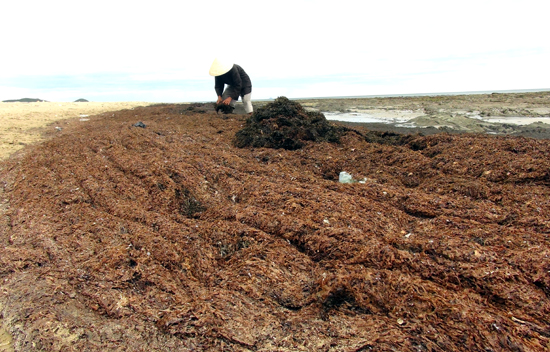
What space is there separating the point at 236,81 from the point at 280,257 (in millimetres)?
9291

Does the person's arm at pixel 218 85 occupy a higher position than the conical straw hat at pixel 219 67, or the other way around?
the conical straw hat at pixel 219 67

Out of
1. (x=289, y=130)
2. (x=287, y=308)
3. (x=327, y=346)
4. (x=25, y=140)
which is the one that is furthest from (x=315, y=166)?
(x=25, y=140)

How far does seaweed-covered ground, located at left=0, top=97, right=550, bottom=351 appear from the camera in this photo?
5.93 feet

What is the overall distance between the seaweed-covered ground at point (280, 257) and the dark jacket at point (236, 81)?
273 inches

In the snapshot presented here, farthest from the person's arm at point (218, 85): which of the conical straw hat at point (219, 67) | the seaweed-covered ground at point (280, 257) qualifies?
the seaweed-covered ground at point (280, 257)

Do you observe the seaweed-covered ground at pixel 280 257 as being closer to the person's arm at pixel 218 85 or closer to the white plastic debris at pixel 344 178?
the white plastic debris at pixel 344 178

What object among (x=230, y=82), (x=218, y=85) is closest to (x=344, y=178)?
(x=230, y=82)

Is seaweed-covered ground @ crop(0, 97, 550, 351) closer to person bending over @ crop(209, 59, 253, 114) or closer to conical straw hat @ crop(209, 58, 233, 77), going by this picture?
conical straw hat @ crop(209, 58, 233, 77)

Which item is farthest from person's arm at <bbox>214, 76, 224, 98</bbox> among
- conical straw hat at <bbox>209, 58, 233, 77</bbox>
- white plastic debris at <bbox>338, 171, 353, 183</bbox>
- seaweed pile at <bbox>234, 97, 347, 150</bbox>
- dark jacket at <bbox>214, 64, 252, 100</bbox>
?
white plastic debris at <bbox>338, 171, 353, 183</bbox>

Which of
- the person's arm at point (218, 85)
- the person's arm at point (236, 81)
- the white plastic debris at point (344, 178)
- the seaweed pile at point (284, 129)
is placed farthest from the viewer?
the person's arm at point (218, 85)

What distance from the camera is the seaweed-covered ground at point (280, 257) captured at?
1.81 meters

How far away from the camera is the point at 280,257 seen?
A: 2502 millimetres

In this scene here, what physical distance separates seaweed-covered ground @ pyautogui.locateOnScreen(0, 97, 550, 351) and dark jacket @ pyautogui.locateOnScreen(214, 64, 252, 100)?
693 cm

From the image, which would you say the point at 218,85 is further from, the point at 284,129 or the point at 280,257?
the point at 280,257
